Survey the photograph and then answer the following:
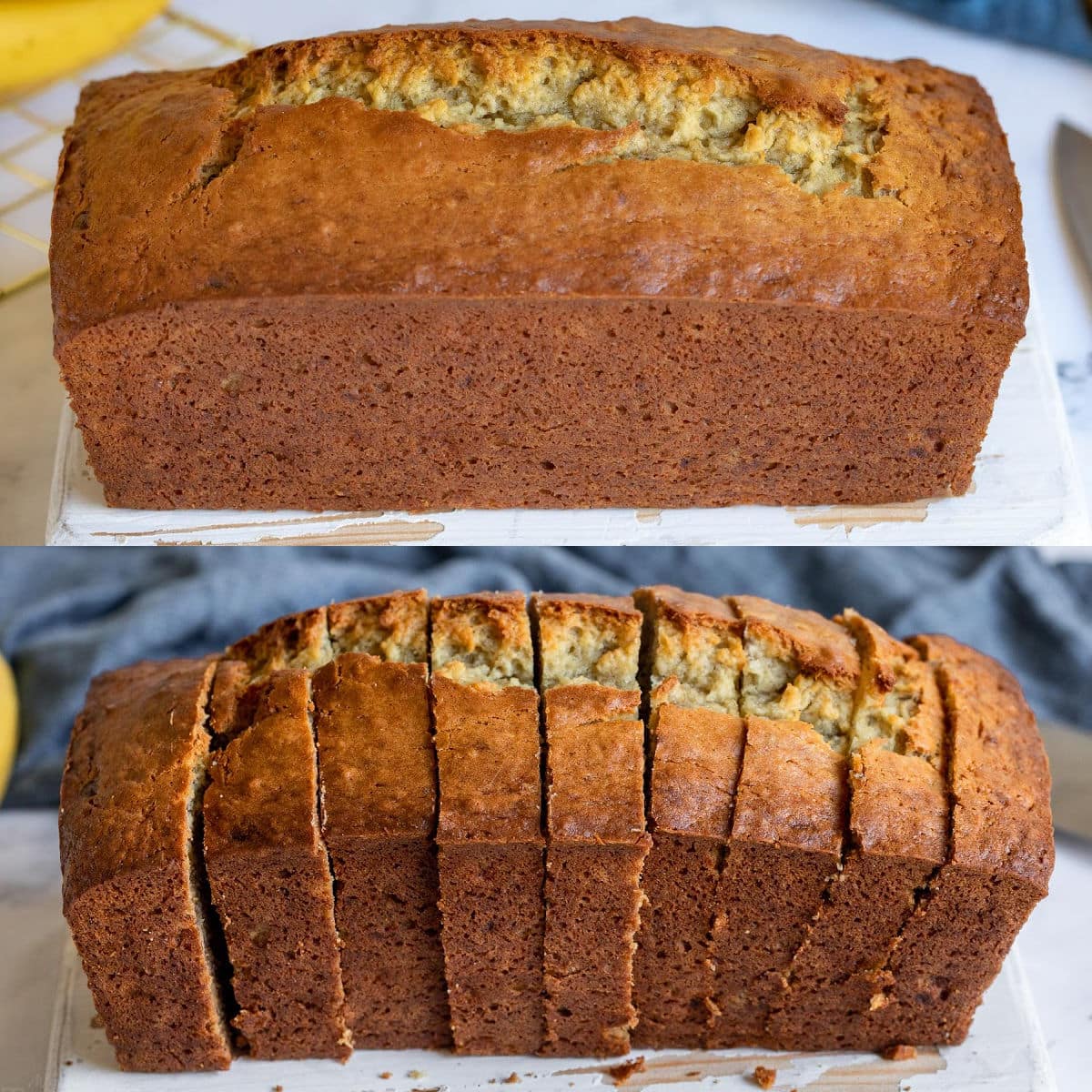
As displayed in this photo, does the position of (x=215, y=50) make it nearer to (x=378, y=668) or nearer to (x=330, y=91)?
(x=330, y=91)

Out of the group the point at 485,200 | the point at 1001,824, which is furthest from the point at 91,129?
the point at 1001,824

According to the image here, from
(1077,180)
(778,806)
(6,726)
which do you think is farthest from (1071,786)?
(6,726)

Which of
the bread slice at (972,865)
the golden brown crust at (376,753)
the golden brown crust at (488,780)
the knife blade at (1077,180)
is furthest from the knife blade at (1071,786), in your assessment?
the golden brown crust at (376,753)

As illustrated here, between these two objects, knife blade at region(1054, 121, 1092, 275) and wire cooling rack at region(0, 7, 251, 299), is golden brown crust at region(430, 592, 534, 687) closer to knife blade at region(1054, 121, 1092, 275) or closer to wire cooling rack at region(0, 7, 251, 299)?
wire cooling rack at region(0, 7, 251, 299)

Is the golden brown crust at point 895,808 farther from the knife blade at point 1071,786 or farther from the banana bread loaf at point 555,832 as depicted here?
the knife blade at point 1071,786

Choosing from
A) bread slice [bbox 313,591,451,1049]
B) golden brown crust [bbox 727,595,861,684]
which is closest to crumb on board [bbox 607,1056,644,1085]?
bread slice [bbox 313,591,451,1049]

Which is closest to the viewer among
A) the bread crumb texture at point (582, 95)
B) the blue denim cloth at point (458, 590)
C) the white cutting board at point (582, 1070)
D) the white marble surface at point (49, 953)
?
the bread crumb texture at point (582, 95)
